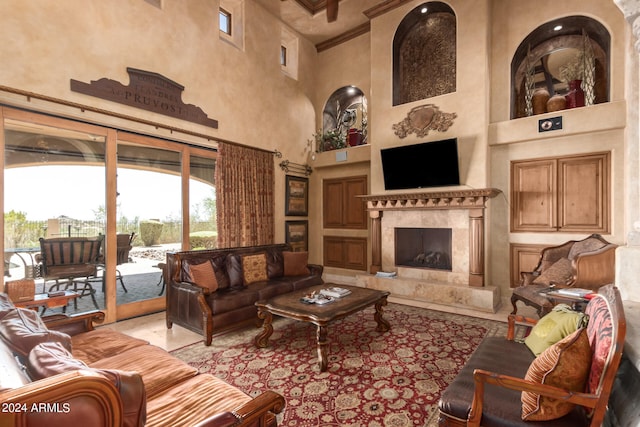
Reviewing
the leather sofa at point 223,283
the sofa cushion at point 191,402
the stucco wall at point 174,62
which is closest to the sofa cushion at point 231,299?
the leather sofa at point 223,283

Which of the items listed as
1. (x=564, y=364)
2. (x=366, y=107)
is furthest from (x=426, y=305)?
(x=366, y=107)

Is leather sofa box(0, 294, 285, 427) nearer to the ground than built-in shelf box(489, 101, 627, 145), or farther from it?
nearer to the ground

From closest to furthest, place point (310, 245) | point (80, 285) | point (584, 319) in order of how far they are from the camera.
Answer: point (584, 319) < point (80, 285) < point (310, 245)

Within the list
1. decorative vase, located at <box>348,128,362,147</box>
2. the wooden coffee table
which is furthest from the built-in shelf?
the wooden coffee table

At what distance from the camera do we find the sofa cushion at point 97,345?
6.19 feet

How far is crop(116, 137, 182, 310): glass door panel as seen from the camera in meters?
4.02

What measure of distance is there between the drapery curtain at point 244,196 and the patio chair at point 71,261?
1646 mm

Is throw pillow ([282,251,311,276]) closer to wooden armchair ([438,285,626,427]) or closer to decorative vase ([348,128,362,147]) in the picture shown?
decorative vase ([348,128,362,147])

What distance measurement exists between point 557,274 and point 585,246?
566 millimetres

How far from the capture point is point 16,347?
1323mm

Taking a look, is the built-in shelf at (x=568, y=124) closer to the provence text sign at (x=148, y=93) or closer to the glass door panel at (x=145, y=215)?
the provence text sign at (x=148, y=93)

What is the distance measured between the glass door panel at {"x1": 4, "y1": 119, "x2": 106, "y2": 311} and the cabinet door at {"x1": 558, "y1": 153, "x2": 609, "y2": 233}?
6.23m

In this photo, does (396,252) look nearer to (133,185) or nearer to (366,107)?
(366,107)

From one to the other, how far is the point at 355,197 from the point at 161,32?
420 cm
